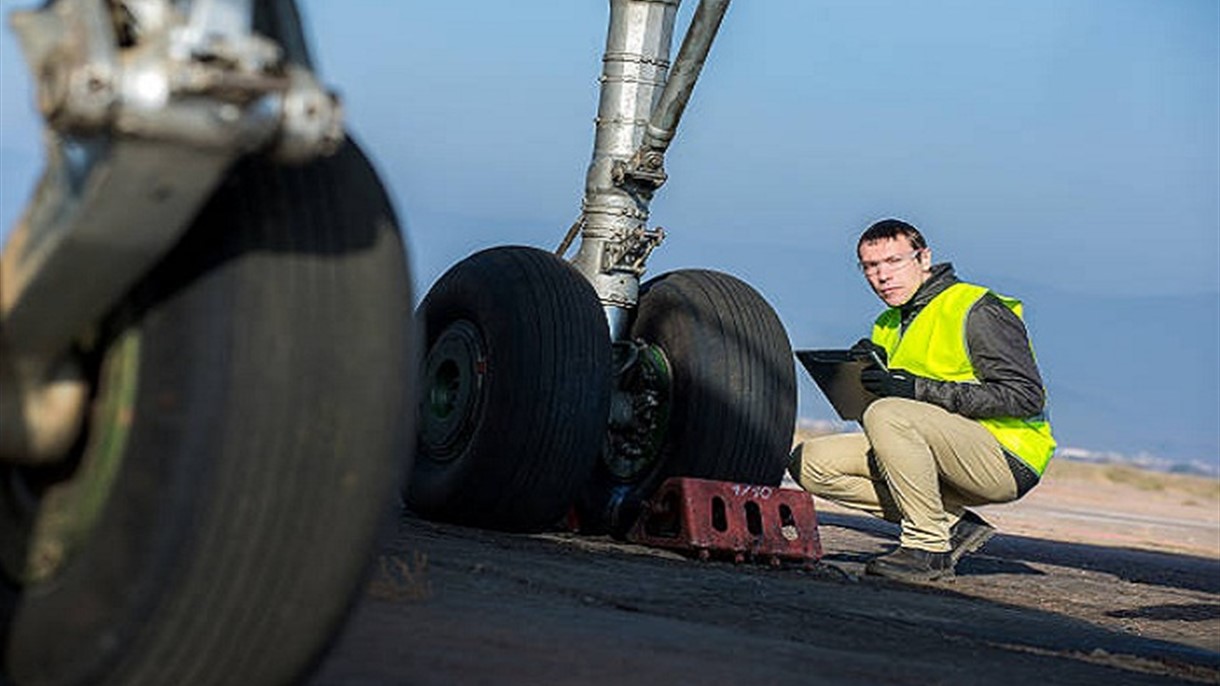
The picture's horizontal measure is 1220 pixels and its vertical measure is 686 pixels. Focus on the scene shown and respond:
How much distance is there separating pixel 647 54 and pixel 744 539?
205cm

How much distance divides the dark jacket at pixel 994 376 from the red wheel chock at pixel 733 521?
0.60 m

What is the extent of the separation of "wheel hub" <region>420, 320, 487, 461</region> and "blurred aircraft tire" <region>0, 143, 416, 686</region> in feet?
16.3

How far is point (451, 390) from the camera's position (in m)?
8.47

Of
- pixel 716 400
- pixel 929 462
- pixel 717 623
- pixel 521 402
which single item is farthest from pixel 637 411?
pixel 717 623

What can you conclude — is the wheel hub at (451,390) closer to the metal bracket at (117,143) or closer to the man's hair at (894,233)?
the man's hair at (894,233)

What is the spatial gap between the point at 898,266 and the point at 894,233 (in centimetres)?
12

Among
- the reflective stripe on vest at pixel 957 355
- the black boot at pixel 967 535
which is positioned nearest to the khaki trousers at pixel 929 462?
the reflective stripe on vest at pixel 957 355

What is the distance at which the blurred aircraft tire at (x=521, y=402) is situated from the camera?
26.0ft

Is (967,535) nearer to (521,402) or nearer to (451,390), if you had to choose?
(521,402)

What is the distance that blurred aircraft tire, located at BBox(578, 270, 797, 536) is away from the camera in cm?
838

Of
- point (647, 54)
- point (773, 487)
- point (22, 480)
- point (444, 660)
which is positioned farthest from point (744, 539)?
point (22, 480)

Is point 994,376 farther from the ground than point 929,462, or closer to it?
farther from the ground

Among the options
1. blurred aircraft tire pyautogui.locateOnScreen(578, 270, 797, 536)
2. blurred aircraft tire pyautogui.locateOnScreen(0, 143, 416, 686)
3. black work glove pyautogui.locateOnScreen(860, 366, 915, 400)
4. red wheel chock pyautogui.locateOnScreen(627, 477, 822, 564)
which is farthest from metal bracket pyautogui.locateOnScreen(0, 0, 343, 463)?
blurred aircraft tire pyautogui.locateOnScreen(578, 270, 797, 536)

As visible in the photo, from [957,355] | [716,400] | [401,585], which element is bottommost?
[401,585]
